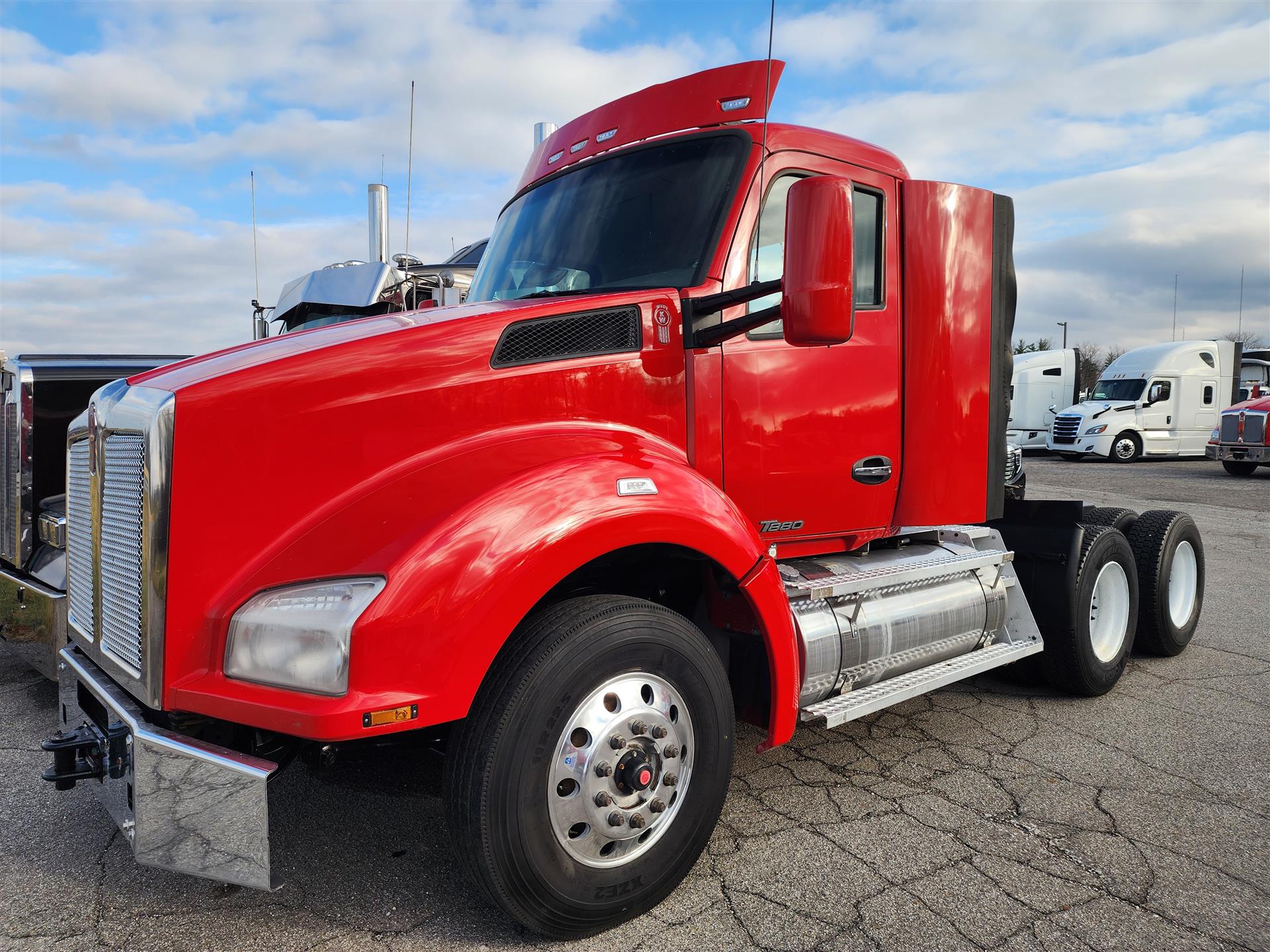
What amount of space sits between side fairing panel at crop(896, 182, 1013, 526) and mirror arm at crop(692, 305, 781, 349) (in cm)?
103

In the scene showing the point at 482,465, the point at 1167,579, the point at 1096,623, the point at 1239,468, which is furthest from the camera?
the point at 1239,468

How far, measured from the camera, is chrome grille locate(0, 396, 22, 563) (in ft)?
14.3

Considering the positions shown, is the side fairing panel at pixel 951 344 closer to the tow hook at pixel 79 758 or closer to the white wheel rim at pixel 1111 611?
the white wheel rim at pixel 1111 611

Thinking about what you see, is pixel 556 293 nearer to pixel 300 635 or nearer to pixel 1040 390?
pixel 300 635

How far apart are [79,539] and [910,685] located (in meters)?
3.01

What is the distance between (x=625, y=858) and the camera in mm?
2650

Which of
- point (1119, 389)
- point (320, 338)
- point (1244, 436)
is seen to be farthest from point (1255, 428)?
point (320, 338)

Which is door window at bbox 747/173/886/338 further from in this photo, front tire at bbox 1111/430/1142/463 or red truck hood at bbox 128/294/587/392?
front tire at bbox 1111/430/1142/463

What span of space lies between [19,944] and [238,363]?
1.68 metres

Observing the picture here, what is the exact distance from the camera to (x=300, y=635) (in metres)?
2.25

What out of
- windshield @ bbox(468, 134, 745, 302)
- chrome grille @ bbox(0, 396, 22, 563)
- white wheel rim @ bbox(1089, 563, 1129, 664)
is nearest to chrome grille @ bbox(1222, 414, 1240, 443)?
white wheel rim @ bbox(1089, 563, 1129, 664)

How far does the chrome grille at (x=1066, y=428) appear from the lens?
77.8ft

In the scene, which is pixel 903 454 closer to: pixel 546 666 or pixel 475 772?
pixel 546 666

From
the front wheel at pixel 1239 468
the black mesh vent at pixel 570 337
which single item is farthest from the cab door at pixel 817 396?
the front wheel at pixel 1239 468
